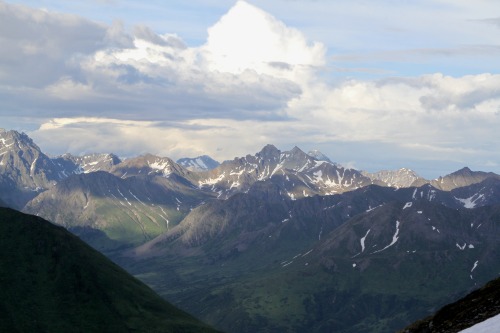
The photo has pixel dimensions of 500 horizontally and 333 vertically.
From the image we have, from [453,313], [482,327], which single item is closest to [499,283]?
[453,313]

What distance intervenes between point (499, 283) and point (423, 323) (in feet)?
34.6

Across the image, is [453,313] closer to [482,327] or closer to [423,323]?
[423,323]

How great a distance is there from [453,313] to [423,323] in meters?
4.43

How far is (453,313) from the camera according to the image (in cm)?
7712

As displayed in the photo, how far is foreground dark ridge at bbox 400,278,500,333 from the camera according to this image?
68062mm

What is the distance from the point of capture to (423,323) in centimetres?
7994

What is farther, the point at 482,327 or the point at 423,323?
the point at 423,323

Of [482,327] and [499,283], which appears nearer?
[482,327]

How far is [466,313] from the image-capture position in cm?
7238

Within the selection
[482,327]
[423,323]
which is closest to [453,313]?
[423,323]

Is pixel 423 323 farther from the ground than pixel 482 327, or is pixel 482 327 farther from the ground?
pixel 482 327

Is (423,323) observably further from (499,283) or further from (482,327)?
(482,327)

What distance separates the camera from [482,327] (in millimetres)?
57812

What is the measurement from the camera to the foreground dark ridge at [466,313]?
68062mm
